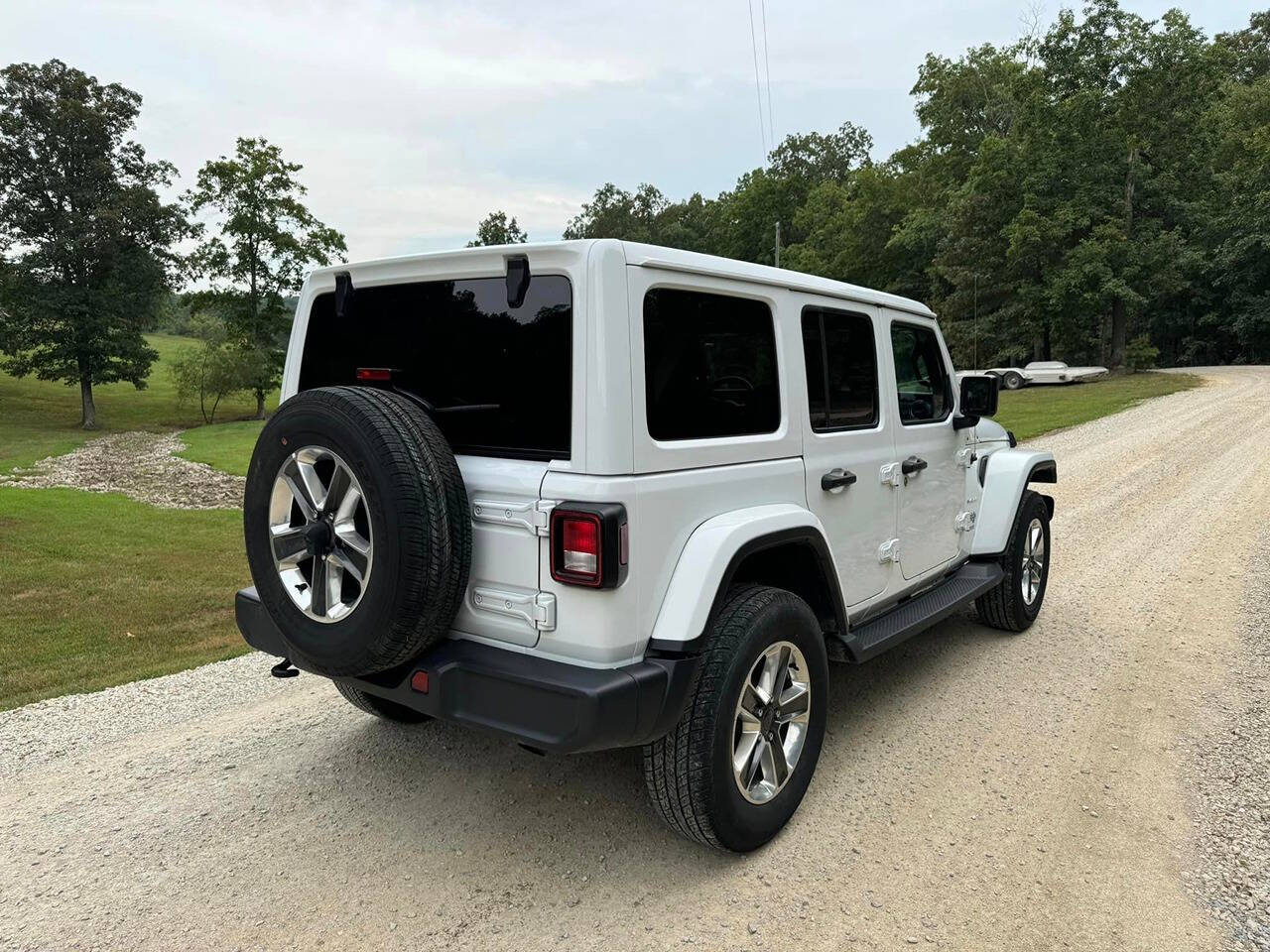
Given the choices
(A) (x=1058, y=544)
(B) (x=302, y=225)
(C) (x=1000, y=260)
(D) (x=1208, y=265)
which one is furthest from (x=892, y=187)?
(A) (x=1058, y=544)

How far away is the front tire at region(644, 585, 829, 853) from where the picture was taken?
257cm

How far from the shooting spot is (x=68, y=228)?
34219 millimetres

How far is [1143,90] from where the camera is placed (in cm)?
3316

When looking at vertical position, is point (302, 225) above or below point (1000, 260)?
above

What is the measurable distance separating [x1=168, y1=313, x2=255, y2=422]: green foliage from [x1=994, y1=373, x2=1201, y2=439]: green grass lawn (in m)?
31.5

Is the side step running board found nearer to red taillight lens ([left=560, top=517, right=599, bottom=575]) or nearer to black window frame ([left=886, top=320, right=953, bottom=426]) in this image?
black window frame ([left=886, top=320, right=953, bottom=426])

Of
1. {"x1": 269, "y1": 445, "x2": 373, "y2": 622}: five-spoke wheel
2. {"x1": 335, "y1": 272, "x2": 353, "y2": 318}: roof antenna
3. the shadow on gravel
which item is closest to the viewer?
{"x1": 269, "y1": 445, "x2": 373, "y2": 622}: five-spoke wheel

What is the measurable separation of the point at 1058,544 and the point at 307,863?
6822 millimetres

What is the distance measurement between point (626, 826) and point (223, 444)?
1084 inches

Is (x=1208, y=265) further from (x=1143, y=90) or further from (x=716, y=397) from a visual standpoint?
(x=716, y=397)

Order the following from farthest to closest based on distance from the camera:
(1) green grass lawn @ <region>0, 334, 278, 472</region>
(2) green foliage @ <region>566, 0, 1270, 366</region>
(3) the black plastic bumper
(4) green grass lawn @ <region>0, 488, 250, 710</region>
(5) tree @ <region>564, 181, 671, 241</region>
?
(5) tree @ <region>564, 181, 671, 241</region>, (2) green foliage @ <region>566, 0, 1270, 366</region>, (1) green grass lawn @ <region>0, 334, 278, 472</region>, (4) green grass lawn @ <region>0, 488, 250, 710</region>, (3) the black plastic bumper

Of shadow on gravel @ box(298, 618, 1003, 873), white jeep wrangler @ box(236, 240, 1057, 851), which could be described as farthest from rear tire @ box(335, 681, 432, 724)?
white jeep wrangler @ box(236, 240, 1057, 851)

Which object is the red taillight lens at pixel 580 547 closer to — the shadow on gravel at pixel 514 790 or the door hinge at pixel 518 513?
the door hinge at pixel 518 513

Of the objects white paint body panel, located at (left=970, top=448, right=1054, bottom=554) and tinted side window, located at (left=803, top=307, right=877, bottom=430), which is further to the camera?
white paint body panel, located at (left=970, top=448, right=1054, bottom=554)
